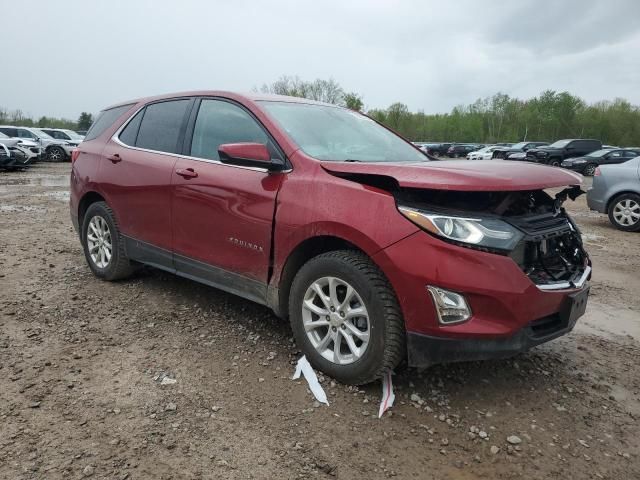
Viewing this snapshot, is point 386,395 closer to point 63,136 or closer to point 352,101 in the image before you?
point 63,136

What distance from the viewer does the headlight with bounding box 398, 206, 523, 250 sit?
2.53 m

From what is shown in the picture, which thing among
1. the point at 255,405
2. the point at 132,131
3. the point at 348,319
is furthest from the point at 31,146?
the point at 348,319

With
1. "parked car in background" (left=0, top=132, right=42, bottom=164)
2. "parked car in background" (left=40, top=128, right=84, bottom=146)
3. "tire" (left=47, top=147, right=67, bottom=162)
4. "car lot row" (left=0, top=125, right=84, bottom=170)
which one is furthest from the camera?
"parked car in background" (left=40, top=128, right=84, bottom=146)

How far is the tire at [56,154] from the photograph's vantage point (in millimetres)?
24344

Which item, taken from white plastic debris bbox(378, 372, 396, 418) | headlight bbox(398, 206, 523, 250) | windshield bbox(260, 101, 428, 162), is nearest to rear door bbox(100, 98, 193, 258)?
windshield bbox(260, 101, 428, 162)

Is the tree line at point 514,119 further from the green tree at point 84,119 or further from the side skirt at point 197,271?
the side skirt at point 197,271

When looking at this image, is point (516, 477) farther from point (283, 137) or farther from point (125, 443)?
point (283, 137)

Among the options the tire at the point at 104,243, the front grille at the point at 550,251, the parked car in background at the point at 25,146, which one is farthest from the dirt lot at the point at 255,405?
the parked car in background at the point at 25,146

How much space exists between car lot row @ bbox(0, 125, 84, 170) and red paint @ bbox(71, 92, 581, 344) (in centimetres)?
1479

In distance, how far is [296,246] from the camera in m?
3.06

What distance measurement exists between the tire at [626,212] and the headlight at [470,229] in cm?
758

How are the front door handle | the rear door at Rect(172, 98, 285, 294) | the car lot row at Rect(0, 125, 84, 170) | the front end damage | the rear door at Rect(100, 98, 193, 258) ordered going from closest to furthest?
the front end damage → the rear door at Rect(172, 98, 285, 294) → the front door handle → the rear door at Rect(100, 98, 193, 258) → the car lot row at Rect(0, 125, 84, 170)

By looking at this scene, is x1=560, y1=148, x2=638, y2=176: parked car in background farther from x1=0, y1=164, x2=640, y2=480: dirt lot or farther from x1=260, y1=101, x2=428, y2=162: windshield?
x1=260, y1=101, x2=428, y2=162: windshield

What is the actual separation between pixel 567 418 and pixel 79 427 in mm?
2570
